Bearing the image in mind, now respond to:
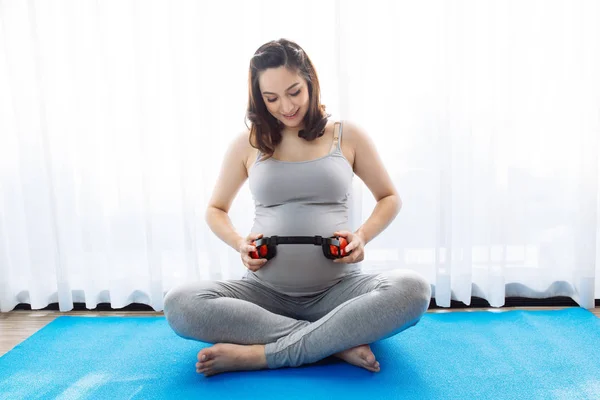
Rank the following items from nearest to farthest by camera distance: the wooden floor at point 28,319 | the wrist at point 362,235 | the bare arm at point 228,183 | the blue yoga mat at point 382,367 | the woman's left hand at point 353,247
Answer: the blue yoga mat at point 382,367 < the woman's left hand at point 353,247 < the wrist at point 362,235 < the bare arm at point 228,183 < the wooden floor at point 28,319

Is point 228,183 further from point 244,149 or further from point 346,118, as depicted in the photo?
point 346,118

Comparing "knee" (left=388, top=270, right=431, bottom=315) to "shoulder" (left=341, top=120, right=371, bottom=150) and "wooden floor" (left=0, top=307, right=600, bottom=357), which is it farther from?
"wooden floor" (left=0, top=307, right=600, bottom=357)

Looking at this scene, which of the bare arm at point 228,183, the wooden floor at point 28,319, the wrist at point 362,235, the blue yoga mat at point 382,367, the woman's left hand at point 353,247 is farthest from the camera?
the wooden floor at point 28,319

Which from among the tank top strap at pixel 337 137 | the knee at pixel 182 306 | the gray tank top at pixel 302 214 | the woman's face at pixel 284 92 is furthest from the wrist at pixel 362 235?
the knee at pixel 182 306

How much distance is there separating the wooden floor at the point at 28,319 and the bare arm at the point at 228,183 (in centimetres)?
55

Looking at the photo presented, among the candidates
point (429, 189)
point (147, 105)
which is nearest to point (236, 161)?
point (147, 105)

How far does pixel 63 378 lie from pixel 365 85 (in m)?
1.33

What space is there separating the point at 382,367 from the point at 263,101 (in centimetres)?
83

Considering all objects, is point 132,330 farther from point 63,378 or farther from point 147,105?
point 147,105

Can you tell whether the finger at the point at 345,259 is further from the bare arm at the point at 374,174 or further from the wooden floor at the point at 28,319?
the wooden floor at the point at 28,319

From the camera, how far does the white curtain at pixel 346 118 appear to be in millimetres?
1704

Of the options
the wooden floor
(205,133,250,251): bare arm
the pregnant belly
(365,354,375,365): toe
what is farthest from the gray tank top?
the wooden floor

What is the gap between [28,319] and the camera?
188cm

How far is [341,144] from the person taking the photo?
1.51 metres
